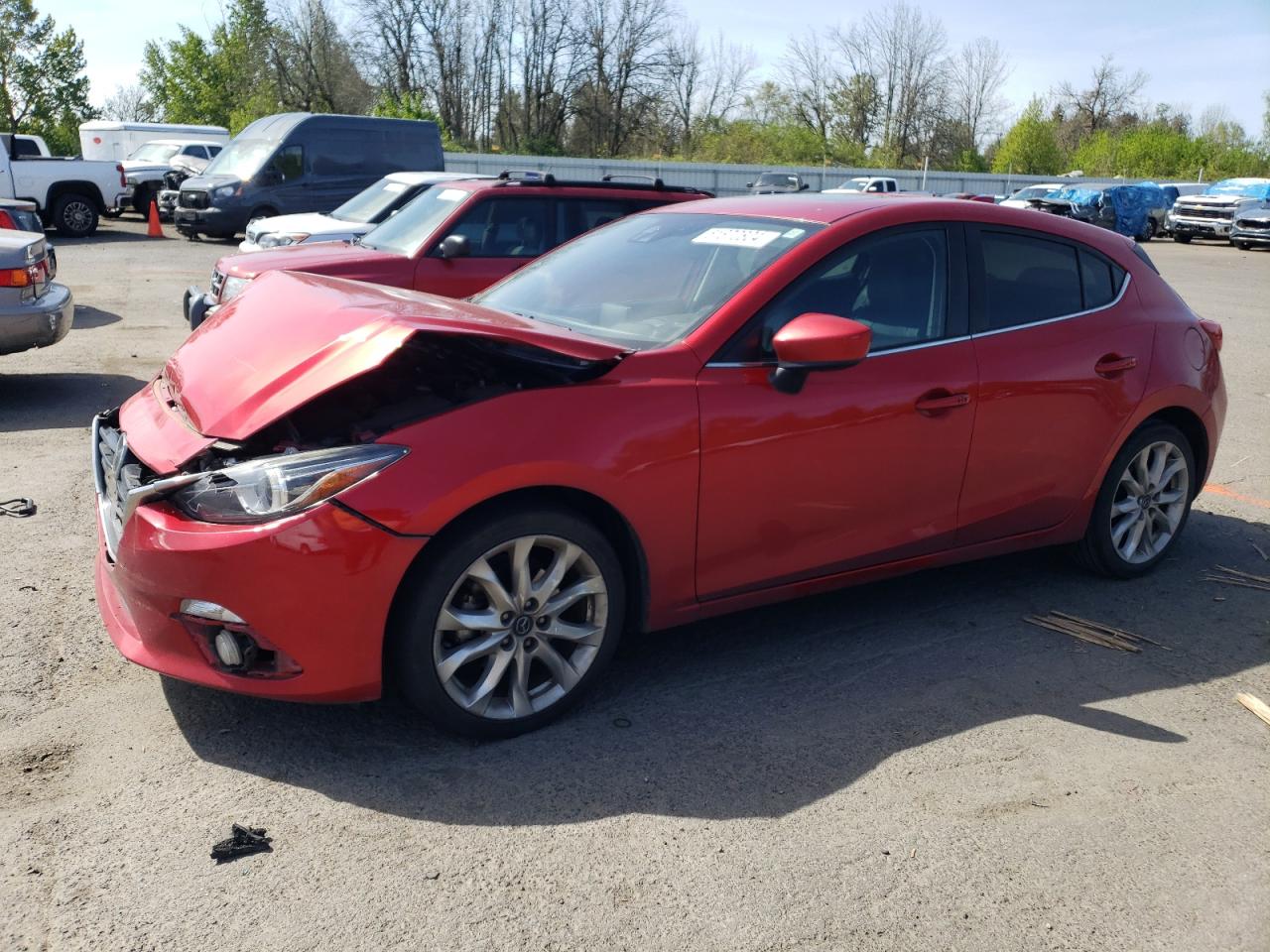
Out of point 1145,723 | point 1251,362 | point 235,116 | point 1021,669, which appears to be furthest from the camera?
point 235,116

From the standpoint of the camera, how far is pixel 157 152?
1203 inches

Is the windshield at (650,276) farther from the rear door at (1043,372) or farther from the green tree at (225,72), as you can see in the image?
the green tree at (225,72)

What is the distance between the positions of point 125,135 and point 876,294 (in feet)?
123

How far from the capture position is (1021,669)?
4.22m

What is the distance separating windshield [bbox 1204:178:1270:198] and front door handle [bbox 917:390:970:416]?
39645 millimetres

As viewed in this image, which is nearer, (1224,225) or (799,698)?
(799,698)

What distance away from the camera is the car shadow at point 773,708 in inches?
129

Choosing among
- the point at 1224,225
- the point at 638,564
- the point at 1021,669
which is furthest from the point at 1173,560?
the point at 1224,225

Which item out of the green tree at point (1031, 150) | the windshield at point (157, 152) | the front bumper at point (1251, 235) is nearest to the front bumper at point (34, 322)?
the windshield at point (157, 152)

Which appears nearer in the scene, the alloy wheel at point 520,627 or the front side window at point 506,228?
the alloy wheel at point 520,627

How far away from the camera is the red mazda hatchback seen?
3.21m

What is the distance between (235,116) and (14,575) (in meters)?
54.8

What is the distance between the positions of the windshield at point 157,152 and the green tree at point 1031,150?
5356cm

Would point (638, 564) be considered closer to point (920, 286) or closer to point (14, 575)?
point (920, 286)
